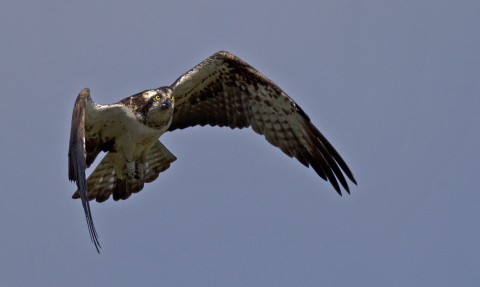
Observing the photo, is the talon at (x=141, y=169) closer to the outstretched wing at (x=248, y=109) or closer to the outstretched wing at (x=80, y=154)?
the outstretched wing at (x=248, y=109)

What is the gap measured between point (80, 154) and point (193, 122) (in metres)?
3.34

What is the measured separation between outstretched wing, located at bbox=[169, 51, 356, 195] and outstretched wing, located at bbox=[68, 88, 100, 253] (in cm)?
205

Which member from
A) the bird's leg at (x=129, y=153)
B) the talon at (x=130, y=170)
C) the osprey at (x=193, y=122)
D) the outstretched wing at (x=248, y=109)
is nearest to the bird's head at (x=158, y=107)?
the osprey at (x=193, y=122)

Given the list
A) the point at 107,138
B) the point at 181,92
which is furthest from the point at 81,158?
the point at 181,92

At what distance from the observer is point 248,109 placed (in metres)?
13.3

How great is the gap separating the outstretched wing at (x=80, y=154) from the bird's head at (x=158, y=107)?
93 cm

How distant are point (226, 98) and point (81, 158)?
11.4 ft

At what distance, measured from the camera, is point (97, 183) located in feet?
43.6

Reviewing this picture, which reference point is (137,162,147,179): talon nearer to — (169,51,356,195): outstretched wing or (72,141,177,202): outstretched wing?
(72,141,177,202): outstretched wing

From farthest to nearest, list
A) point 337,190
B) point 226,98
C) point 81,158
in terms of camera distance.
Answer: point 226,98
point 337,190
point 81,158

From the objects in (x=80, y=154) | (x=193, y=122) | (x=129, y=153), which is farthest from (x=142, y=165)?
(x=80, y=154)

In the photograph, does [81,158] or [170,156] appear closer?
[81,158]

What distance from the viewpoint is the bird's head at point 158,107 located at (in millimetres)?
12148

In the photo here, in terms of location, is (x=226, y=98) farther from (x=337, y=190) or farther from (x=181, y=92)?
(x=337, y=190)
